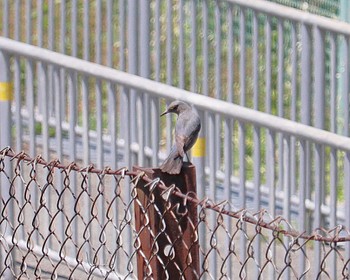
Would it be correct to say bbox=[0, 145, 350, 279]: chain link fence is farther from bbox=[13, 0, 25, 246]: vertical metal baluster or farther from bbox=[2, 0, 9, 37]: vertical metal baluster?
bbox=[2, 0, 9, 37]: vertical metal baluster

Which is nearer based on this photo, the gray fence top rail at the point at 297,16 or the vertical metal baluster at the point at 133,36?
the gray fence top rail at the point at 297,16

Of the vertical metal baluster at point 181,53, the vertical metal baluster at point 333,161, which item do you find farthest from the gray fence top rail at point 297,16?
the vertical metal baluster at point 181,53

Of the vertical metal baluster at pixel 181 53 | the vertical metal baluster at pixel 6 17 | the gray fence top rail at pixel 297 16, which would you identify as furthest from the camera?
the vertical metal baluster at pixel 6 17

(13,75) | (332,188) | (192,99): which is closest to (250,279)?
(332,188)

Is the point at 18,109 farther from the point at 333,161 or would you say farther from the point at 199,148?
the point at 333,161

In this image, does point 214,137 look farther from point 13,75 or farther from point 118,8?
point 118,8

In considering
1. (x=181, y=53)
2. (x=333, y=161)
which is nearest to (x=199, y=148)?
(x=333, y=161)

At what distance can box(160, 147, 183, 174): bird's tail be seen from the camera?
171 inches

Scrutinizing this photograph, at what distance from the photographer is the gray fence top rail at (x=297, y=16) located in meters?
6.91

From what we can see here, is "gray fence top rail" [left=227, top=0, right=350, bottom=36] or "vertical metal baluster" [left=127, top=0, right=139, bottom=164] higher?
"gray fence top rail" [left=227, top=0, right=350, bottom=36]

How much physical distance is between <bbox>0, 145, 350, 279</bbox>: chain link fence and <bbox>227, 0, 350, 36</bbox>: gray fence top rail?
42.3 inches

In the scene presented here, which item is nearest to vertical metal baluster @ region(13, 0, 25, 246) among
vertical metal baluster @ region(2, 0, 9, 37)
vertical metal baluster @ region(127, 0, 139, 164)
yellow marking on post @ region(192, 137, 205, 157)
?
yellow marking on post @ region(192, 137, 205, 157)

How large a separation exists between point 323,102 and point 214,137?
41.9 inches

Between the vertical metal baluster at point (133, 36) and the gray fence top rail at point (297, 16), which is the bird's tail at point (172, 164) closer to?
the gray fence top rail at point (297, 16)
